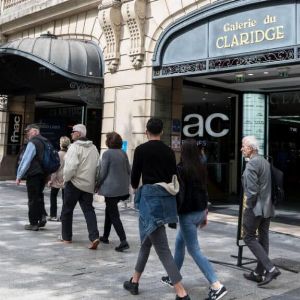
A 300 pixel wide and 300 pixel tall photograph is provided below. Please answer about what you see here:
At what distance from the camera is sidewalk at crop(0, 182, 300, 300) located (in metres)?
5.01

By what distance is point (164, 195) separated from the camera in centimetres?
471

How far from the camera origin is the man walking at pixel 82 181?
7.04m

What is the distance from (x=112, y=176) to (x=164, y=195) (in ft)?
8.05

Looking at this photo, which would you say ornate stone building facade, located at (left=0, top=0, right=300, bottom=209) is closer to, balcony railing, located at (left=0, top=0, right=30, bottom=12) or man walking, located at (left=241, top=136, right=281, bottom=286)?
balcony railing, located at (left=0, top=0, right=30, bottom=12)

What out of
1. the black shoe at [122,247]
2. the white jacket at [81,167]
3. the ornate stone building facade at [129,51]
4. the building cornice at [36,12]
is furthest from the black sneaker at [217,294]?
the building cornice at [36,12]

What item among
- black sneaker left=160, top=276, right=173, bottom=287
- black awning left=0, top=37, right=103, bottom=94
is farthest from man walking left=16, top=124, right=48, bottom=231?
black awning left=0, top=37, right=103, bottom=94

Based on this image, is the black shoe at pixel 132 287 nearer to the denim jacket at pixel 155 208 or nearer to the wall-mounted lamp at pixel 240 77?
the denim jacket at pixel 155 208

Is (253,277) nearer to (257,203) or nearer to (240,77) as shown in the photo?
(257,203)

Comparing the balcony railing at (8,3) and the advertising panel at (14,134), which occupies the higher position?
the balcony railing at (8,3)

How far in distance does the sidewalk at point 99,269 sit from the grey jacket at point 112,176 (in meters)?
0.90

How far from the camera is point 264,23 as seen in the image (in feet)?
31.8

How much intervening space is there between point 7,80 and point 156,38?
749cm

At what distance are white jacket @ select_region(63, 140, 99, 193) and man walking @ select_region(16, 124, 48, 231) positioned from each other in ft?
3.96

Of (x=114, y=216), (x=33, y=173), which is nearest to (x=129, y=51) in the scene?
(x=33, y=173)
